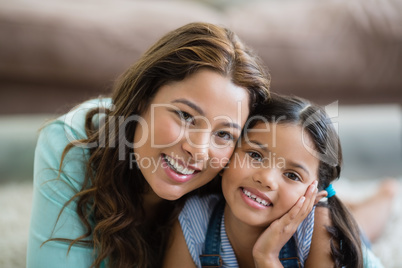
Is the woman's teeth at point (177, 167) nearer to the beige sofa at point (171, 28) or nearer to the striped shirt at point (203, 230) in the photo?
the striped shirt at point (203, 230)

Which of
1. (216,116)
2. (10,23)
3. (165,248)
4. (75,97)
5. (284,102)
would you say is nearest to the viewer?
(216,116)

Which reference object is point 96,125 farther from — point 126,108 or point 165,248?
point 165,248

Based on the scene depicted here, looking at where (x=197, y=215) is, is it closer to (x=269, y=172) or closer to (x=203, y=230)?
(x=203, y=230)

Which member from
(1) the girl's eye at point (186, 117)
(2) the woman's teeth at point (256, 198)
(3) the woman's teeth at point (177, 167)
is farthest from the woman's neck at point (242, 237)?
(1) the girl's eye at point (186, 117)

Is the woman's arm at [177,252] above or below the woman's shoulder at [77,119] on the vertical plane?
below

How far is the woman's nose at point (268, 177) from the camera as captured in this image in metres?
1.04

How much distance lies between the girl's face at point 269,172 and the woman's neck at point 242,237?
88 mm

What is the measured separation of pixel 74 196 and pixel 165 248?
0.32 m

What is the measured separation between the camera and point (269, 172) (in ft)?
3.45

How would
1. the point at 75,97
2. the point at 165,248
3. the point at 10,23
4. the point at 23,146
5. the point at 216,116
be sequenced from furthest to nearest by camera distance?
1. the point at 23,146
2. the point at 75,97
3. the point at 10,23
4. the point at 165,248
5. the point at 216,116

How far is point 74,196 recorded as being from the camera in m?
1.08

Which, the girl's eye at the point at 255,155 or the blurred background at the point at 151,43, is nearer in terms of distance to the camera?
the girl's eye at the point at 255,155

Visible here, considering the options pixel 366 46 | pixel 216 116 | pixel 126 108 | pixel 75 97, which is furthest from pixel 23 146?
pixel 366 46

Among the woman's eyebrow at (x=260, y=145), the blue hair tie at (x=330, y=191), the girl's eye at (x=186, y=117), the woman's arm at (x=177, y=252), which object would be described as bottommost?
the woman's arm at (x=177, y=252)
